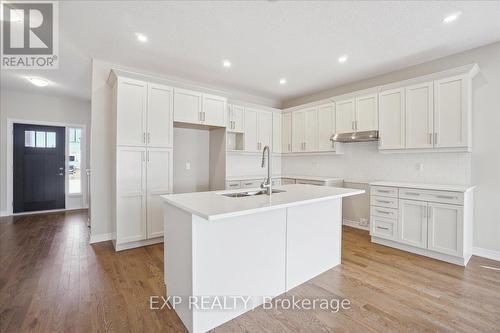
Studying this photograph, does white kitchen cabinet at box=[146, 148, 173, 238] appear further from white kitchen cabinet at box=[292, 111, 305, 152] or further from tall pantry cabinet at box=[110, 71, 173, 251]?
white kitchen cabinet at box=[292, 111, 305, 152]

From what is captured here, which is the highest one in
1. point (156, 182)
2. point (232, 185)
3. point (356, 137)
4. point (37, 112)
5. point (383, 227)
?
point (37, 112)

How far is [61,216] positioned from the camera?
530cm

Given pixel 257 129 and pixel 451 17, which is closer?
pixel 451 17

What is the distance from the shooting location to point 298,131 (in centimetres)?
529

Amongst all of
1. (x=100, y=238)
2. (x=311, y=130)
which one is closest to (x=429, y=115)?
(x=311, y=130)

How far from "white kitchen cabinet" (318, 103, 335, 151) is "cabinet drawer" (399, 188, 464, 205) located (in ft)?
5.35

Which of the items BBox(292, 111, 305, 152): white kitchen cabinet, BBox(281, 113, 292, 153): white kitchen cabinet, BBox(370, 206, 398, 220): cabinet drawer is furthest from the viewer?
BBox(281, 113, 292, 153): white kitchen cabinet

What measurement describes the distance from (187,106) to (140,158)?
1154mm

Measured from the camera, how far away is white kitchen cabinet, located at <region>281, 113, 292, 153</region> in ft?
18.1

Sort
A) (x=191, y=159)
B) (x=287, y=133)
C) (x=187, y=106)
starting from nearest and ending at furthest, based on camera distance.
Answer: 1. (x=187, y=106)
2. (x=191, y=159)
3. (x=287, y=133)

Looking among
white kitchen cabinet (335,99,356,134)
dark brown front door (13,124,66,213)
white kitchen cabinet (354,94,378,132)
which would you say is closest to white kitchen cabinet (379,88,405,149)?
white kitchen cabinet (354,94,378,132)

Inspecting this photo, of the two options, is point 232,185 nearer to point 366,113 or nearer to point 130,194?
point 130,194

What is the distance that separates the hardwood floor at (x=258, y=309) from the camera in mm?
1791

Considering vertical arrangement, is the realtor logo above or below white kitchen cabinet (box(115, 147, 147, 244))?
above
